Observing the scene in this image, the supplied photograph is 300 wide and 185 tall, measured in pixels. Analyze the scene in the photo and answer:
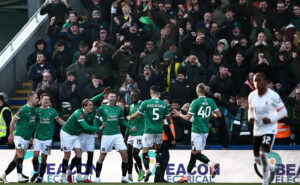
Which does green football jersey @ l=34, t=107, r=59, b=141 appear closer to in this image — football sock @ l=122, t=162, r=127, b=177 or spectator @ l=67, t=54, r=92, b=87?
football sock @ l=122, t=162, r=127, b=177

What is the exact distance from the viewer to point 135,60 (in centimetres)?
2086

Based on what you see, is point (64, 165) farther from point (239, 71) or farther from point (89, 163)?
point (239, 71)

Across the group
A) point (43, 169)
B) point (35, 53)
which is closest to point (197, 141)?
point (43, 169)

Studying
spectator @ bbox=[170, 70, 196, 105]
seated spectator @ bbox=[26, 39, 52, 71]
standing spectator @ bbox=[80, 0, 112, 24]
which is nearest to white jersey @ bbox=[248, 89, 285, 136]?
spectator @ bbox=[170, 70, 196, 105]

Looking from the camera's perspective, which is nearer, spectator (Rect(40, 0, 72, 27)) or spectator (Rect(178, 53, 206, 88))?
spectator (Rect(178, 53, 206, 88))

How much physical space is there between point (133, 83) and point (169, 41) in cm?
161

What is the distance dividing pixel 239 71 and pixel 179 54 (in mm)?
2024

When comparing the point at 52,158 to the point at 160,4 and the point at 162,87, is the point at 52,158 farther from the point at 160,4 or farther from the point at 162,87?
the point at 160,4

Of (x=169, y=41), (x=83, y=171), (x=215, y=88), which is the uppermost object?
(x=169, y=41)

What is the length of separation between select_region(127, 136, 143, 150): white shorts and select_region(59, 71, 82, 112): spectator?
223 centimetres

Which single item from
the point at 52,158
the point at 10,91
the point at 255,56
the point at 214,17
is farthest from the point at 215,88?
the point at 10,91

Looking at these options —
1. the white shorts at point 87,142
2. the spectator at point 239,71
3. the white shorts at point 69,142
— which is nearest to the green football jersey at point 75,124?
the white shorts at point 69,142

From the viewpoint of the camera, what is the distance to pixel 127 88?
66.2 ft

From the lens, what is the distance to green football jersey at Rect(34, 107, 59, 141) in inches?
694
